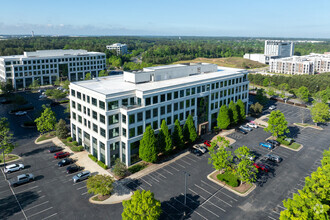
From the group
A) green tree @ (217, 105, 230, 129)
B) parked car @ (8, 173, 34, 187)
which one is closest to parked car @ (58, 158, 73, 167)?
parked car @ (8, 173, 34, 187)

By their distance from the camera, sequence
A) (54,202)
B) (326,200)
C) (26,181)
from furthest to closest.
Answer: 1. (26,181)
2. (54,202)
3. (326,200)

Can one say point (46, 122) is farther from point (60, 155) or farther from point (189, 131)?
point (189, 131)

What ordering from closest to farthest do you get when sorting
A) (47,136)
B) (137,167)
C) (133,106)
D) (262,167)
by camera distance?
(262,167) → (137,167) → (133,106) → (47,136)

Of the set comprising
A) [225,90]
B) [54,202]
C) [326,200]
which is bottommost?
[54,202]

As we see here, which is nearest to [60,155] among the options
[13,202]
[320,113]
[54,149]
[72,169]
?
[54,149]

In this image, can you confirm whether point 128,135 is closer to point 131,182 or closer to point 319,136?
point 131,182

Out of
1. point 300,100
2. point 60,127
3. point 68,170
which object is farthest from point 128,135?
point 300,100

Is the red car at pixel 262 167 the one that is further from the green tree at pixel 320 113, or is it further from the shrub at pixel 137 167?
the green tree at pixel 320 113
